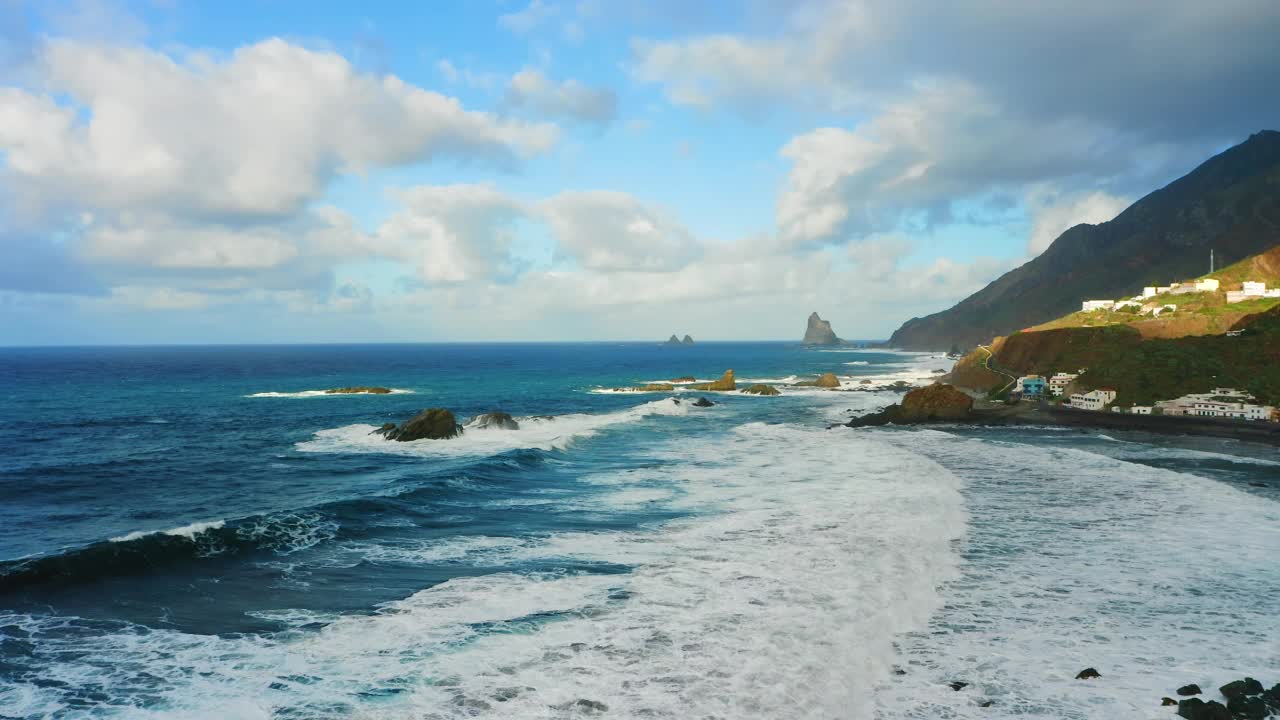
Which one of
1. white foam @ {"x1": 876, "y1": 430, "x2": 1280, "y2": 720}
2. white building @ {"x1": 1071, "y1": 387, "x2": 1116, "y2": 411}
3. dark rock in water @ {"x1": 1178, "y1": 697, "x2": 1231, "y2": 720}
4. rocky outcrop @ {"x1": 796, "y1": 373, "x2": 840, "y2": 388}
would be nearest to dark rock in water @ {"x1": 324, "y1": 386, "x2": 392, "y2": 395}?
rocky outcrop @ {"x1": 796, "y1": 373, "x2": 840, "y2": 388}

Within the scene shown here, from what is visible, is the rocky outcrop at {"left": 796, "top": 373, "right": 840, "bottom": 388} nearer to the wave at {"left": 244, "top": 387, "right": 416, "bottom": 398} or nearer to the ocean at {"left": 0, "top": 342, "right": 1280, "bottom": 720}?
the wave at {"left": 244, "top": 387, "right": 416, "bottom": 398}

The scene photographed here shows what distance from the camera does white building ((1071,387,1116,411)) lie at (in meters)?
61.3

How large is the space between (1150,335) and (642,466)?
73.9 meters

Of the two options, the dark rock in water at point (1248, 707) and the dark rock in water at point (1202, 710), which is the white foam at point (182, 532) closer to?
the dark rock in water at point (1202, 710)

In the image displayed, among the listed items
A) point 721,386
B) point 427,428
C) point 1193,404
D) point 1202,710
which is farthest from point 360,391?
point 1202,710

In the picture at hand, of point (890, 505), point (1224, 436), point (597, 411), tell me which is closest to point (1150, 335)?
point (1224, 436)

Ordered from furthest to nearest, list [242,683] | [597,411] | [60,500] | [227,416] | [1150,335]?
[1150,335]
[597,411]
[227,416]
[60,500]
[242,683]

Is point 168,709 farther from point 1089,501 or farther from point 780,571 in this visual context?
point 1089,501

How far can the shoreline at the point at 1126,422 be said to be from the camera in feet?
154

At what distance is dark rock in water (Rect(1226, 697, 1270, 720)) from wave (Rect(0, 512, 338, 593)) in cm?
2356

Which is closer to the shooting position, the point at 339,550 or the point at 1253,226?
the point at 339,550

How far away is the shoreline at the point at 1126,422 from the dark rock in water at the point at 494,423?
1530 inches

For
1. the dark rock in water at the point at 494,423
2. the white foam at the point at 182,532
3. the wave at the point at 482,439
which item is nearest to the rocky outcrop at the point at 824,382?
the wave at the point at 482,439

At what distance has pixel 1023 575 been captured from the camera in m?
18.1
